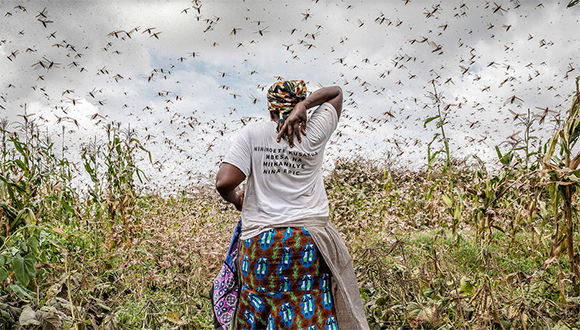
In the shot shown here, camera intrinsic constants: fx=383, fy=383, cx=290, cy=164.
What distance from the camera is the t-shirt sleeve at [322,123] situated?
224 cm

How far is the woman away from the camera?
2.15 metres

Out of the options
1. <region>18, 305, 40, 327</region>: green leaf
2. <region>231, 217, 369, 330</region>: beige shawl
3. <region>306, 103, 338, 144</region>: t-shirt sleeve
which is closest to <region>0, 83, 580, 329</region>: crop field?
<region>18, 305, 40, 327</region>: green leaf

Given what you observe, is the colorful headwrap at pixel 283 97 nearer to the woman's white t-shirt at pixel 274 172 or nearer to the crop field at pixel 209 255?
the woman's white t-shirt at pixel 274 172

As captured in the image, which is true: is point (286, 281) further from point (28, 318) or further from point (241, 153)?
point (28, 318)

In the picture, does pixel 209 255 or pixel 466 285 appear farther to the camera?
pixel 209 255

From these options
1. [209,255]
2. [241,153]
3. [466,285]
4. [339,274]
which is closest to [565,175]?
[466,285]

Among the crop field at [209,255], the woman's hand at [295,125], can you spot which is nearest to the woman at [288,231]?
the woman's hand at [295,125]

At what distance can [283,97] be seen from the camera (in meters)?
2.31

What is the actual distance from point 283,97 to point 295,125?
0.83 feet

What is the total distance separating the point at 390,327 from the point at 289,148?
1.66 metres

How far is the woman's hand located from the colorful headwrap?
124 millimetres

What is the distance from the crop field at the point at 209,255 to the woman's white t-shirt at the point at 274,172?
936 mm

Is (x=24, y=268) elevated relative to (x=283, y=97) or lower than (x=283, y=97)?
lower

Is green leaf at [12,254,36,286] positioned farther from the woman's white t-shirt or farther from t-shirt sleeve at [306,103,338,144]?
t-shirt sleeve at [306,103,338,144]
